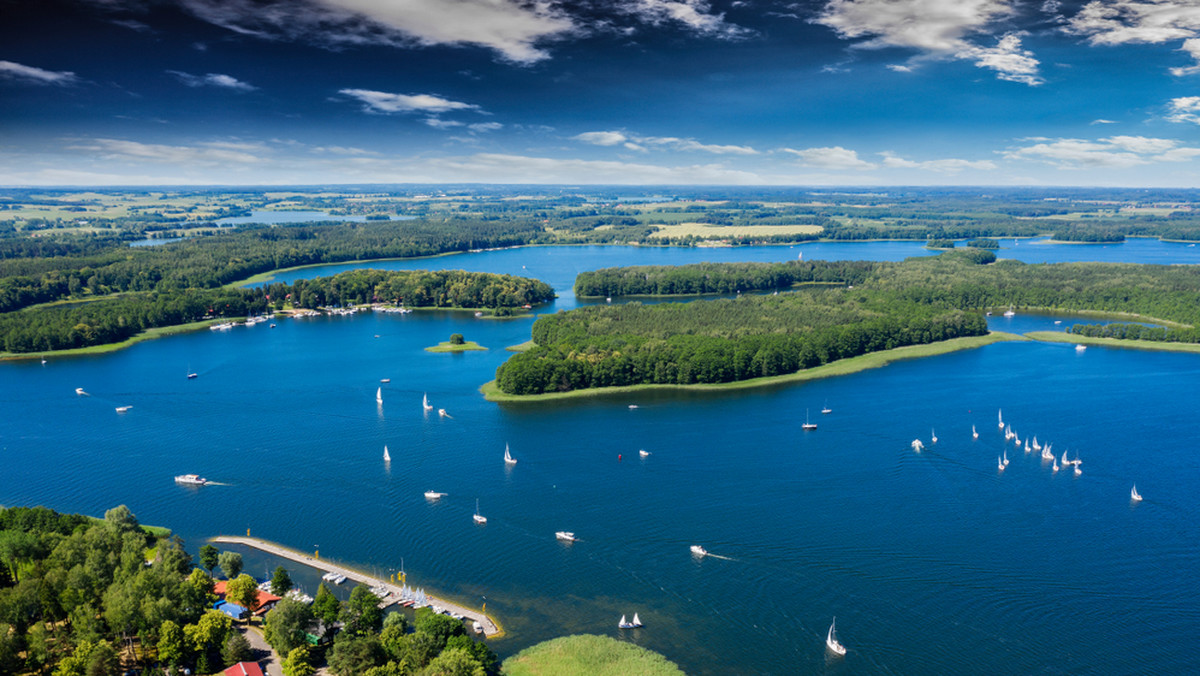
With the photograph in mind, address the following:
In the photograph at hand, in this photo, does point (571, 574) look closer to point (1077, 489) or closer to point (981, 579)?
point (981, 579)

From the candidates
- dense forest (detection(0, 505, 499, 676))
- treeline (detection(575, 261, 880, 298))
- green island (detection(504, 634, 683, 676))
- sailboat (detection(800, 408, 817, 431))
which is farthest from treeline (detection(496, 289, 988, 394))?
green island (detection(504, 634, 683, 676))

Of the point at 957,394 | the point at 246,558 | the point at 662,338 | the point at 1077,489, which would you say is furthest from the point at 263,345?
the point at 1077,489

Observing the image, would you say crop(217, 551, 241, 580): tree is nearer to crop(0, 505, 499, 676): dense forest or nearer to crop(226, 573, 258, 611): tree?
crop(0, 505, 499, 676): dense forest

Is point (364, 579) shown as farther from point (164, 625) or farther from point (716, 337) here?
point (716, 337)

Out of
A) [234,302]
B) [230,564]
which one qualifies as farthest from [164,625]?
[234,302]

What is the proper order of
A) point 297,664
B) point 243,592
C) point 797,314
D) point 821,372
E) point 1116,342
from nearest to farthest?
point 297,664, point 243,592, point 821,372, point 1116,342, point 797,314

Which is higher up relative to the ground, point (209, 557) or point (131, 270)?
point (131, 270)

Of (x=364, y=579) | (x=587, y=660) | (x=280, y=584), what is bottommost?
(x=587, y=660)
